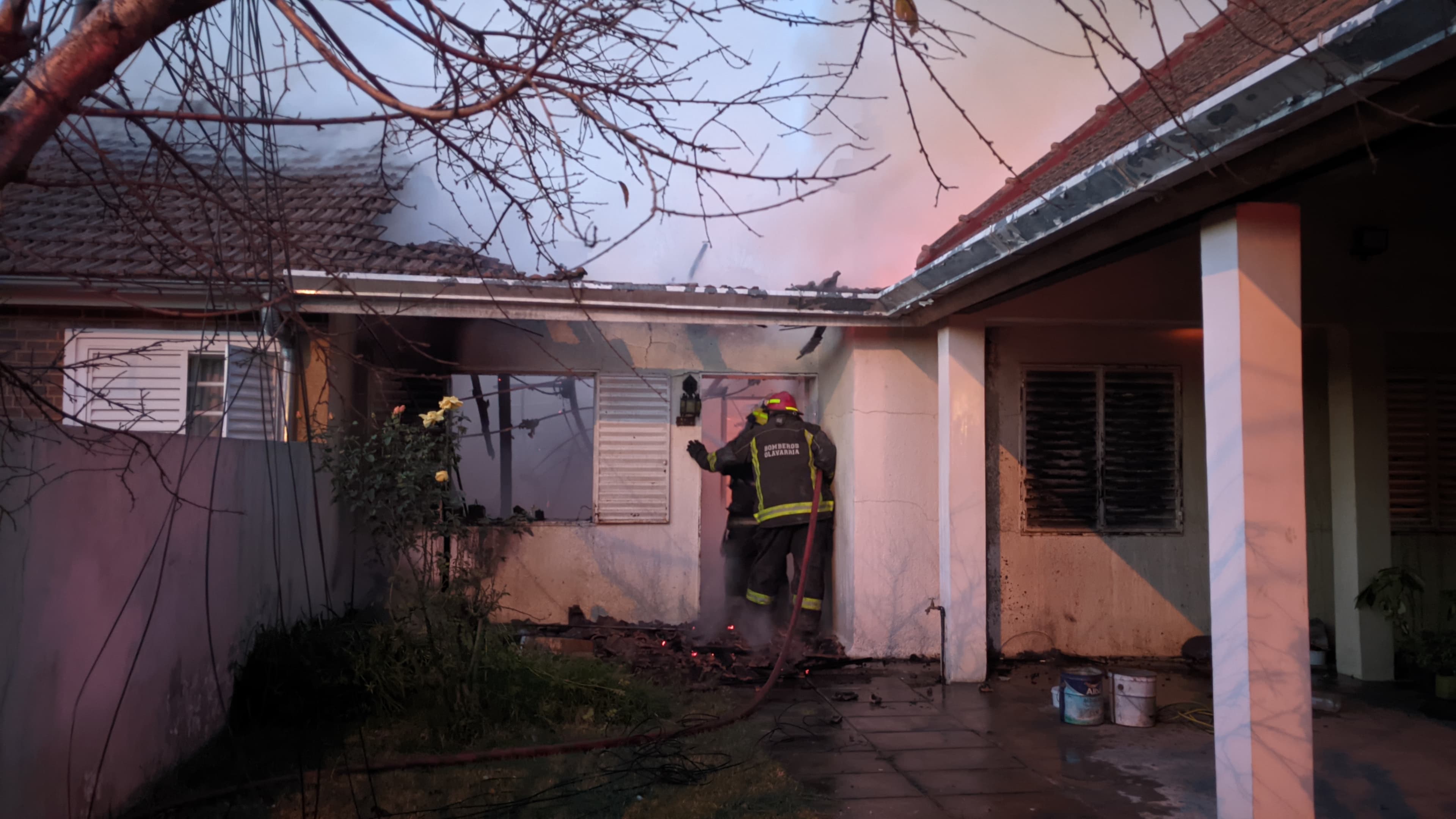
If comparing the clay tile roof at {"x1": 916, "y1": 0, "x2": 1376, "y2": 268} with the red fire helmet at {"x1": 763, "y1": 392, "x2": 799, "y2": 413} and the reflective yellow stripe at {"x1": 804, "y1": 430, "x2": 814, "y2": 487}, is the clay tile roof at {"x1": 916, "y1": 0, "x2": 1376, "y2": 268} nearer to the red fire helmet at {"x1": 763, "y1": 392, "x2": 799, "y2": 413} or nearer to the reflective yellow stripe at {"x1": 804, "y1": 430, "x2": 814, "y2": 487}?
the red fire helmet at {"x1": 763, "y1": 392, "x2": 799, "y2": 413}

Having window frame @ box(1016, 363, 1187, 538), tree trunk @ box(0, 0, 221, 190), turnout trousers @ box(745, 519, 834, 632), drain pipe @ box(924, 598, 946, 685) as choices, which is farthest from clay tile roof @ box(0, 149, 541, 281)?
window frame @ box(1016, 363, 1187, 538)

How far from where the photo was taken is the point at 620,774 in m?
4.84

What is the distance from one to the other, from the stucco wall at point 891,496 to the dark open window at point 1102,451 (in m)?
0.90

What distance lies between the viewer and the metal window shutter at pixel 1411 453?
7.95m

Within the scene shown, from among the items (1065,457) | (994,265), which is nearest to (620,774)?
(994,265)

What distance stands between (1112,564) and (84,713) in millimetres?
7372

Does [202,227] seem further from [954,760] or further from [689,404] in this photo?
[954,760]

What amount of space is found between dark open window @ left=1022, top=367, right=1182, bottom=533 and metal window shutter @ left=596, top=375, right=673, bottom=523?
322 centimetres

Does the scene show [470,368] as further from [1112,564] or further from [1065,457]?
→ [1112,564]

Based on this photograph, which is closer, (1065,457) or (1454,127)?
(1454,127)

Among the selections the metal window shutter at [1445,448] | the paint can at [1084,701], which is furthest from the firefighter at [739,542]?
the metal window shutter at [1445,448]

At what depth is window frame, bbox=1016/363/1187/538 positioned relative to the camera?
8.20 meters

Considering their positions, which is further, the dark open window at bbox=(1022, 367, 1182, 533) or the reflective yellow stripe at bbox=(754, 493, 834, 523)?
the reflective yellow stripe at bbox=(754, 493, 834, 523)

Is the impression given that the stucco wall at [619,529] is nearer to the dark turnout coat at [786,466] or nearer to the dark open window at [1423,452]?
the dark turnout coat at [786,466]
